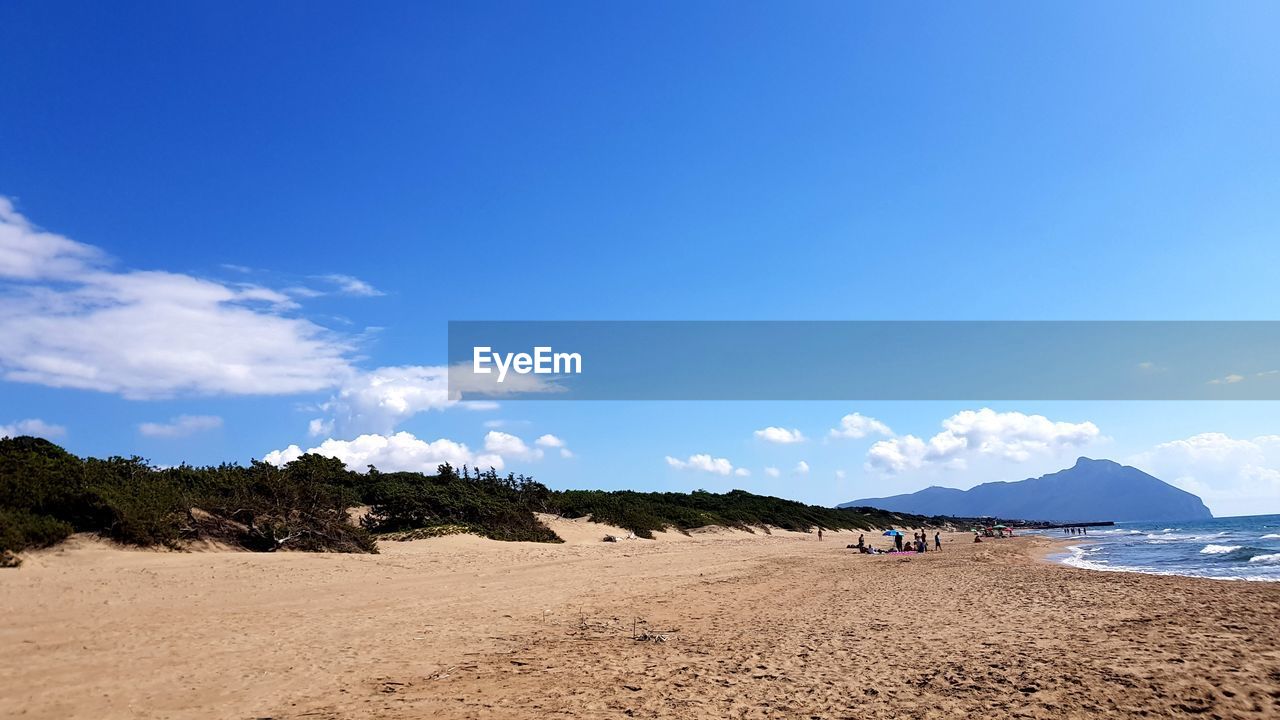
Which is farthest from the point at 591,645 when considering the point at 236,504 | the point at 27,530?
the point at 236,504

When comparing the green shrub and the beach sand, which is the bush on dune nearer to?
the green shrub

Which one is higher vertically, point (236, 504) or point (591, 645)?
point (236, 504)

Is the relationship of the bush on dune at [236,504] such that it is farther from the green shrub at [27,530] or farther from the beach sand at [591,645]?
the beach sand at [591,645]

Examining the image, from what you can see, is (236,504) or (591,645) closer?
(591,645)

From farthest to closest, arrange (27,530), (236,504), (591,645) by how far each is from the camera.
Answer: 1. (236,504)
2. (27,530)
3. (591,645)

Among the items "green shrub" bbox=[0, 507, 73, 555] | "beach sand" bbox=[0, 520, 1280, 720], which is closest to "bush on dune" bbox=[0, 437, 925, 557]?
"green shrub" bbox=[0, 507, 73, 555]

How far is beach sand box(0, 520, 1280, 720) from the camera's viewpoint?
7.22m

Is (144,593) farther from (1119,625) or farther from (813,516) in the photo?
(813,516)

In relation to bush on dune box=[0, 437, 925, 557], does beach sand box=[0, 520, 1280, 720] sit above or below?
below

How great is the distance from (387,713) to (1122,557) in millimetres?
39051

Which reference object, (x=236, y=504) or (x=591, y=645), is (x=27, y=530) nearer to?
(x=236, y=504)

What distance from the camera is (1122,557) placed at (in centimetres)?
3384

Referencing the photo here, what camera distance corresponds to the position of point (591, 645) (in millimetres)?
10297

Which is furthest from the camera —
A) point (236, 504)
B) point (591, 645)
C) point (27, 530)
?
point (236, 504)
